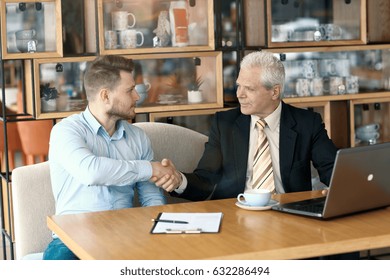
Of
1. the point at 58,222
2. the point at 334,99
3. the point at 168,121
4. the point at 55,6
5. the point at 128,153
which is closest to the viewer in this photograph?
the point at 58,222

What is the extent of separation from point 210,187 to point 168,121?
3.88 feet

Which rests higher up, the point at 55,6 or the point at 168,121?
the point at 55,6

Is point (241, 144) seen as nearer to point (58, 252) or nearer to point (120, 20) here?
point (58, 252)

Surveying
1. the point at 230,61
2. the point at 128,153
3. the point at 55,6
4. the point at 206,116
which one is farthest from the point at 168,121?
the point at 128,153

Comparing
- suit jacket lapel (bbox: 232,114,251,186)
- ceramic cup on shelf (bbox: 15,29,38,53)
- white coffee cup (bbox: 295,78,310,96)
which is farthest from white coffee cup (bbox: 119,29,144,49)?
suit jacket lapel (bbox: 232,114,251,186)

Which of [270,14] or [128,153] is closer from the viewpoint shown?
[128,153]

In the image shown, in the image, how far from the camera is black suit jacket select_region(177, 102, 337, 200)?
3.44 m

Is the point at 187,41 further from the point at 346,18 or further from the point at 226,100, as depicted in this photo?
the point at 346,18

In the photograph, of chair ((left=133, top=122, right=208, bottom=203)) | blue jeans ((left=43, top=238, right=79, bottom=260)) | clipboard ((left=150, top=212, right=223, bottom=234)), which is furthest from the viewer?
chair ((left=133, top=122, right=208, bottom=203))

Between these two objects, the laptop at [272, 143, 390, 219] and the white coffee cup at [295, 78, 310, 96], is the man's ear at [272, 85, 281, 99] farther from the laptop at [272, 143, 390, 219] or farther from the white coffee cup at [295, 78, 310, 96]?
the white coffee cup at [295, 78, 310, 96]

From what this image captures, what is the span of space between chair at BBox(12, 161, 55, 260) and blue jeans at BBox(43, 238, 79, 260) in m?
0.24

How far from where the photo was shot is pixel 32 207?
3.33 metres

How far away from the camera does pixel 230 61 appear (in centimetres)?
477

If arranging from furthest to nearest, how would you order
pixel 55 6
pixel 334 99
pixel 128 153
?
pixel 334 99, pixel 55 6, pixel 128 153
